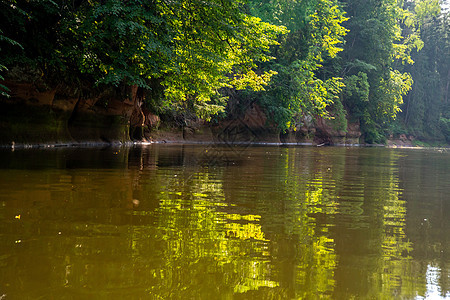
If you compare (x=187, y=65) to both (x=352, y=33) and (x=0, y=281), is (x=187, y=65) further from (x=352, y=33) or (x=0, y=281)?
(x=352, y=33)

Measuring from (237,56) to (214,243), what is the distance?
15.1m

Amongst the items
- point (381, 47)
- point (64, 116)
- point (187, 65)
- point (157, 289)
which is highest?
point (381, 47)

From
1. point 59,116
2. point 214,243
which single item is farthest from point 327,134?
point 214,243

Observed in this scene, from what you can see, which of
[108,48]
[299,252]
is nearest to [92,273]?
[299,252]

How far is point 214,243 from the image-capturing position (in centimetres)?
321

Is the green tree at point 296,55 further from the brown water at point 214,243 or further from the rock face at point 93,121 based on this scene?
the brown water at point 214,243

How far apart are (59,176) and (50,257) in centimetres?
451

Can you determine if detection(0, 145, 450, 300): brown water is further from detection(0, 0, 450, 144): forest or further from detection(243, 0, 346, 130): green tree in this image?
detection(243, 0, 346, 130): green tree

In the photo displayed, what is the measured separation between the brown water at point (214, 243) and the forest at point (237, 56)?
6221mm

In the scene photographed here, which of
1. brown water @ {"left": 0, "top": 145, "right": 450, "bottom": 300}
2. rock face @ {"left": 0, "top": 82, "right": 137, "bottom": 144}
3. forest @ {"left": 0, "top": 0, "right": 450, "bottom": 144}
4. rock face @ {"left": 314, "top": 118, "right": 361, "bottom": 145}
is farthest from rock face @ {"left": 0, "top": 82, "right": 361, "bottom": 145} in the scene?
rock face @ {"left": 314, "top": 118, "right": 361, "bottom": 145}

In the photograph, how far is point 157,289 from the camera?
2.28 m

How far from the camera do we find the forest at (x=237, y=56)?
1282 cm

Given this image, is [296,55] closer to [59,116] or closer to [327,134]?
[327,134]

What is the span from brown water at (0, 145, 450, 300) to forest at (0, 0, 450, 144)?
622cm
